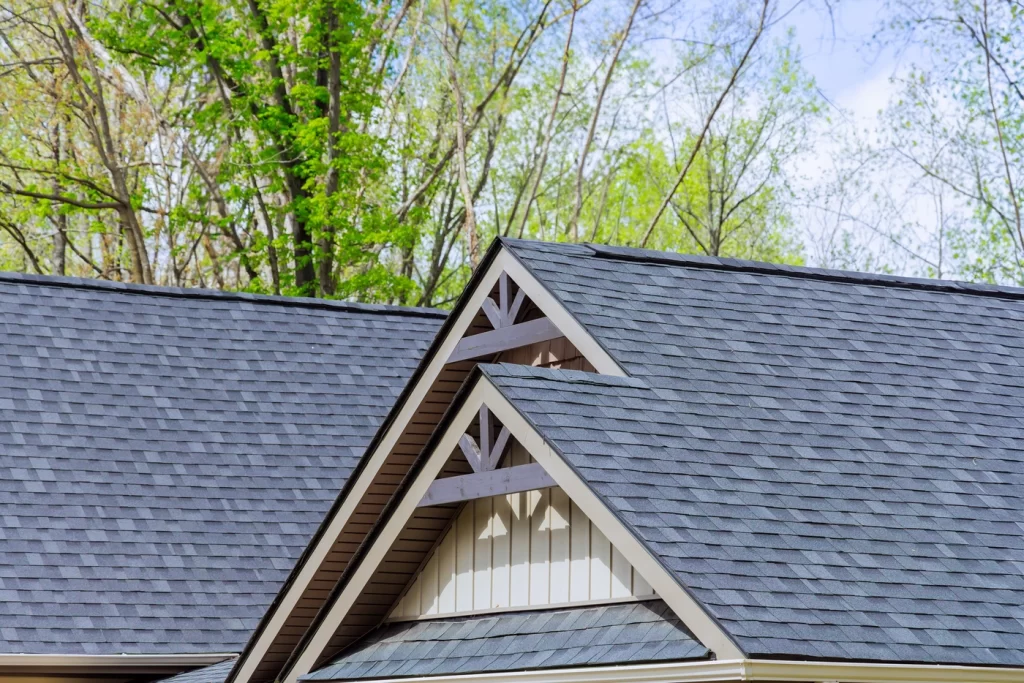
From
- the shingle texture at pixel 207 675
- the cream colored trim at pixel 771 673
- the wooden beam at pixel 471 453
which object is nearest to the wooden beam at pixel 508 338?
the wooden beam at pixel 471 453

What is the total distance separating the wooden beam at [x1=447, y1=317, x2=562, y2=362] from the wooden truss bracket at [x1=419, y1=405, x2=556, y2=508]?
89 centimetres

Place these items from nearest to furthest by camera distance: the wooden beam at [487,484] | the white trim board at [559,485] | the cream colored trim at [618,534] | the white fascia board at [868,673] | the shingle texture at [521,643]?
the white fascia board at [868,673] → the cream colored trim at [618,534] → the white trim board at [559,485] → the shingle texture at [521,643] → the wooden beam at [487,484]

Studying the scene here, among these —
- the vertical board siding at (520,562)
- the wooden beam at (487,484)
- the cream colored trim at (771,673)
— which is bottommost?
the cream colored trim at (771,673)

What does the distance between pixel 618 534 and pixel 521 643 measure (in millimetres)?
1359

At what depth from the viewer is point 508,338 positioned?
9406 mm

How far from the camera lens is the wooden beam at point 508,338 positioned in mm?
9297

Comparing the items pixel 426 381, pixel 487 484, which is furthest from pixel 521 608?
pixel 426 381

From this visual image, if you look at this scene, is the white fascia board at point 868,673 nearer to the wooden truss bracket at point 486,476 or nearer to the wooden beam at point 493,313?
the wooden truss bracket at point 486,476

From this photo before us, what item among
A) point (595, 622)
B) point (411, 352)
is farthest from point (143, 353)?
point (595, 622)

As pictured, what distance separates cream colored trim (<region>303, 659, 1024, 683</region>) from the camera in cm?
636

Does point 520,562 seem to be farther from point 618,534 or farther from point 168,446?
point 168,446

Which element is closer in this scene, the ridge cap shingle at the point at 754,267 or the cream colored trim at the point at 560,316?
the cream colored trim at the point at 560,316

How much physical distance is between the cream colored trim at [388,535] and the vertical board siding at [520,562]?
1.84 ft

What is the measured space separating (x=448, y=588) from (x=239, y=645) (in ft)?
9.79
